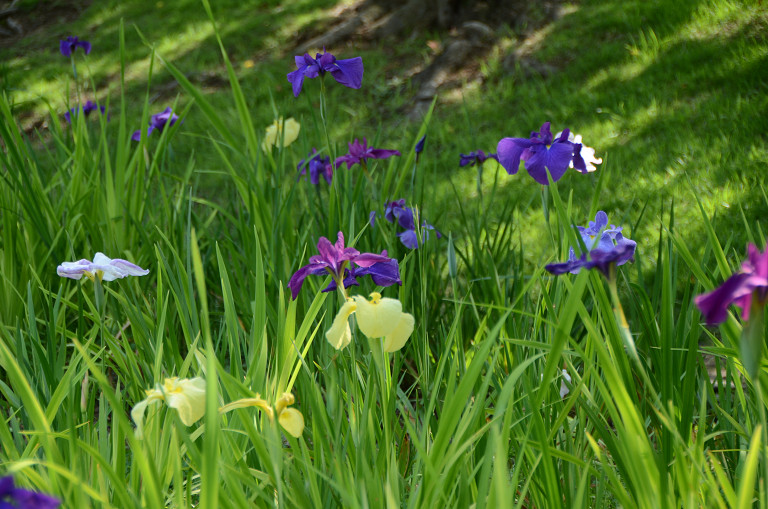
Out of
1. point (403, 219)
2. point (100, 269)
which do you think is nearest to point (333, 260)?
point (100, 269)

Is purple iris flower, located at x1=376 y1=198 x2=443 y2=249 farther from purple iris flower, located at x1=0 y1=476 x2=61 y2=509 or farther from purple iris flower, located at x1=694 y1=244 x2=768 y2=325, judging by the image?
purple iris flower, located at x1=0 y1=476 x2=61 y2=509

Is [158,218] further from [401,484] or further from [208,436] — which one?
[208,436]

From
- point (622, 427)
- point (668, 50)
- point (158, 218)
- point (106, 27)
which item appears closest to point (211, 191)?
point (158, 218)

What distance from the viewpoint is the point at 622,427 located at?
93 cm

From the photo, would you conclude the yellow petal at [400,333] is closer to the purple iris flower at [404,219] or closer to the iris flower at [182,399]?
the iris flower at [182,399]

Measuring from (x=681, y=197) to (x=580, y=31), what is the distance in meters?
2.16

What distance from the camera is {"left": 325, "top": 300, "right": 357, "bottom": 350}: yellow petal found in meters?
0.90

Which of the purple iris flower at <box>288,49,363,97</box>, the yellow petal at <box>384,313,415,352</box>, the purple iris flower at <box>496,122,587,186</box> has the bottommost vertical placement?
the purple iris flower at <box>496,122,587,186</box>

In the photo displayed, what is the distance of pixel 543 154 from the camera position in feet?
4.65

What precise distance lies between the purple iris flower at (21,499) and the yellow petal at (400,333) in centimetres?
48

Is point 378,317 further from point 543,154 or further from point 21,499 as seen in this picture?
point 543,154

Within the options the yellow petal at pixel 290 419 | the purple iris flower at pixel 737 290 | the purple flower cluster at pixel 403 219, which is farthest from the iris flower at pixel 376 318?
the purple flower cluster at pixel 403 219

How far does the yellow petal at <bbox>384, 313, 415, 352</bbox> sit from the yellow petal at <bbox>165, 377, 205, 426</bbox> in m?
0.27

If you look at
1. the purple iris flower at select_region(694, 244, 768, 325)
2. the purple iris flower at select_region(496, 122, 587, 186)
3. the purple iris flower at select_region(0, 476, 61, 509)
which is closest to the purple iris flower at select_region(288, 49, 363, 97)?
the purple iris flower at select_region(496, 122, 587, 186)
